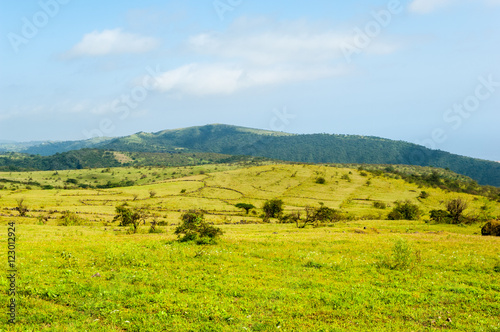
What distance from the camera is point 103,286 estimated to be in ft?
49.6

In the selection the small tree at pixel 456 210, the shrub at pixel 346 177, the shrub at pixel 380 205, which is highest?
the shrub at pixel 346 177

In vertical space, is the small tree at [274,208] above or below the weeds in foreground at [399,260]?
below

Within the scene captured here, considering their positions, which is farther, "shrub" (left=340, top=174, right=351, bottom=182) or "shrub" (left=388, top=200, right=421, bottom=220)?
"shrub" (left=340, top=174, right=351, bottom=182)

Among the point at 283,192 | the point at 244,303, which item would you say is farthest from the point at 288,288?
the point at 283,192

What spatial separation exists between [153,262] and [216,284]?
220 inches

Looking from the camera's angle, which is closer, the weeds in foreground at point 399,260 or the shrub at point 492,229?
the weeds in foreground at point 399,260

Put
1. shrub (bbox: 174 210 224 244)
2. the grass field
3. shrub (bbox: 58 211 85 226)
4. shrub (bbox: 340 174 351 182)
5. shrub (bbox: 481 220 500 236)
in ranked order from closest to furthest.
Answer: the grass field < shrub (bbox: 174 210 224 244) < shrub (bbox: 481 220 500 236) < shrub (bbox: 58 211 85 226) < shrub (bbox: 340 174 351 182)

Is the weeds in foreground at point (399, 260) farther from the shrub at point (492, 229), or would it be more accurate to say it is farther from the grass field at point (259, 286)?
the shrub at point (492, 229)

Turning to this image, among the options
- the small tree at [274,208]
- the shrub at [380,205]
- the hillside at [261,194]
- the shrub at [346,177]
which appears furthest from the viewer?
the shrub at [346,177]

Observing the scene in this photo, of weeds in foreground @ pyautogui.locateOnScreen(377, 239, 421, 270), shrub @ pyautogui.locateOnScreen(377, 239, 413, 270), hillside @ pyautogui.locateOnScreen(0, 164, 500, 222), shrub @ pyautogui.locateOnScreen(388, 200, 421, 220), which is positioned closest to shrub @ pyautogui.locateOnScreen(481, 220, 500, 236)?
weeds in foreground @ pyautogui.locateOnScreen(377, 239, 421, 270)

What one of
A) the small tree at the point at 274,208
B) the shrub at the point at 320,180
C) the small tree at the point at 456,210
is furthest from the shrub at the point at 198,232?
the shrub at the point at 320,180

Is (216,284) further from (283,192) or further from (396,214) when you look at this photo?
(283,192)

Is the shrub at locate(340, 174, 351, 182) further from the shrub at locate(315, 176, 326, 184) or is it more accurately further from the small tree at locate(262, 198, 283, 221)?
the small tree at locate(262, 198, 283, 221)

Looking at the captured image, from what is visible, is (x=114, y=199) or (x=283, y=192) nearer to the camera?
(x=114, y=199)
